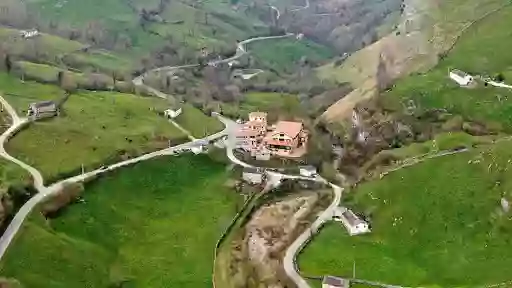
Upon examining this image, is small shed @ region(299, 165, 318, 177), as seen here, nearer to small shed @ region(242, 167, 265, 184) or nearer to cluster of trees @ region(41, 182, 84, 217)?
small shed @ region(242, 167, 265, 184)

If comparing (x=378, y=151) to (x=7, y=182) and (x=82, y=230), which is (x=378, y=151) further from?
(x=7, y=182)

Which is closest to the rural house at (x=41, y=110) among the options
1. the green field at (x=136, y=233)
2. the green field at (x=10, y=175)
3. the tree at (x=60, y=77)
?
the green field at (x=10, y=175)

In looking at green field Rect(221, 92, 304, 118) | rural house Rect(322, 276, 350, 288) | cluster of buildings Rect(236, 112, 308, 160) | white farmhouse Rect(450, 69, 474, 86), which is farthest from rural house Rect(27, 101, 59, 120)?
white farmhouse Rect(450, 69, 474, 86)

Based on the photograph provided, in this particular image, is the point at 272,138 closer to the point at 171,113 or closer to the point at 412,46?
the point at 171,113

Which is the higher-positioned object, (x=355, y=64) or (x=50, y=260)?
(x=50, y=260)

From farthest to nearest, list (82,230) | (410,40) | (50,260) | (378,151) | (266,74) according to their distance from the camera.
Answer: (266,74), (410,40), (378,151), (82,230), (50,260)

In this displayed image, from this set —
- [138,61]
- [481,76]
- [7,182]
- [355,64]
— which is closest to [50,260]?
[7,182]
